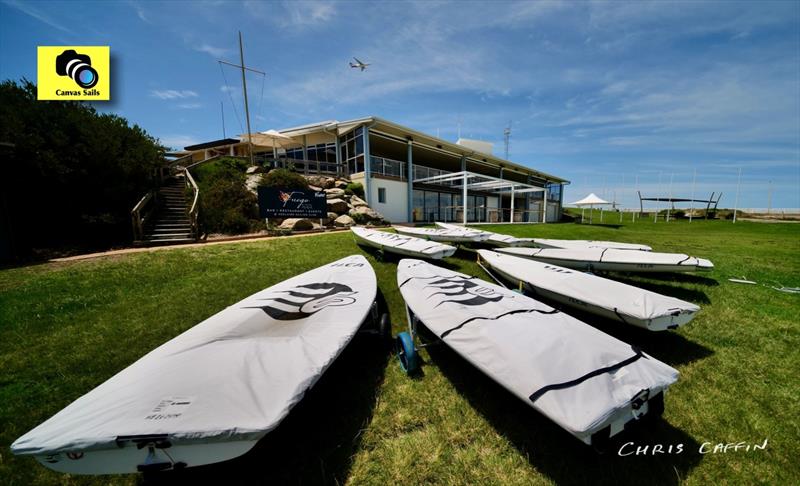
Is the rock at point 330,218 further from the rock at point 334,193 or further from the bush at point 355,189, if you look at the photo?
the bush at point 355,189

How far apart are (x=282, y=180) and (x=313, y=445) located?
12.7 m

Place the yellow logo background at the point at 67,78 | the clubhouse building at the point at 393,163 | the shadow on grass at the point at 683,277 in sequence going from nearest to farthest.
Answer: the shadow on grass at the point at 683,277 → the yellow logo background at the point at 67,78 → the clubhouse building at the point at 393,163

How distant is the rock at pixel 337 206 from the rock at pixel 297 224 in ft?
5.70

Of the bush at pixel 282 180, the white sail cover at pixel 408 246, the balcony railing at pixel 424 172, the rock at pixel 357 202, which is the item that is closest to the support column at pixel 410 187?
the balcony railing at pixel 424 172

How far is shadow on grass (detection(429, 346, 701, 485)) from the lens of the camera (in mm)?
1804

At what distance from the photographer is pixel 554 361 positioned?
1988mm

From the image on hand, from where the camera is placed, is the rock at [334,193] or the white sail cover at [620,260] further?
the rock at [334,193]

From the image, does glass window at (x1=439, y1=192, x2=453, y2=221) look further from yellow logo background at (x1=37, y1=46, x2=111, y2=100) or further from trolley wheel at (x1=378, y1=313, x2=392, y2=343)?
Answer: trolley wheel at (x1=378, y1=313, x2=392, y2=343)

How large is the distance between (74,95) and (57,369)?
34.2ft

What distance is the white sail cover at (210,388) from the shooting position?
1384 mm

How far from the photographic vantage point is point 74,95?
8.23m

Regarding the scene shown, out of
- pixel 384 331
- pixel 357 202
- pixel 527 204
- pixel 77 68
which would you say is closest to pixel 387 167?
pixel 357 202

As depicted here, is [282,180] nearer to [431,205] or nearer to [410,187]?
[410,187]

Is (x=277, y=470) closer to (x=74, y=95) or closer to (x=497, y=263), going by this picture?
(x=497, y=263)
